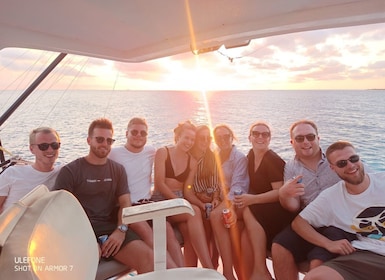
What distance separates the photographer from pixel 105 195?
6.57 ft

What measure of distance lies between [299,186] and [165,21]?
1311 millimetres

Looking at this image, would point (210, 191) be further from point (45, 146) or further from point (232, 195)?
point (45, 146)

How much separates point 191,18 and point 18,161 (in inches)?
90.6

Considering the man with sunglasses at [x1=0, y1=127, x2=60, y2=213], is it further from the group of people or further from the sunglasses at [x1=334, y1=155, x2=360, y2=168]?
the sunglasses at [x1=334, y1=155, x2=360, y2=168]

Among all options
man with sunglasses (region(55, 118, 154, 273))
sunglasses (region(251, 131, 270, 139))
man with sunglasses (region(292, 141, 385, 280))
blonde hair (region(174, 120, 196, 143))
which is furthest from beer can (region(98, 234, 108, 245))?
sunglasses (region(251, 131, 270, 139))

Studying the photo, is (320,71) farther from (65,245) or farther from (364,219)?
(65,245)

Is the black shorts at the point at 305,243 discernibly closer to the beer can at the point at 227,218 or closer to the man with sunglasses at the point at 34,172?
the beer can at the point at 227,218

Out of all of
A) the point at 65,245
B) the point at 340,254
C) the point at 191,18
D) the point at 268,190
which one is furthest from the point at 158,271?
the point at 191,18

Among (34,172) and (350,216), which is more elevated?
(34,172)

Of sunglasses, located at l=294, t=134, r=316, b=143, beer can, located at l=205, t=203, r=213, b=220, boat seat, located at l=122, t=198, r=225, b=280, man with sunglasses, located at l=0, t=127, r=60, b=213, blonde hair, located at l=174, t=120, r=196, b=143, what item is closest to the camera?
boat seat, located at l=122, t=198, r=225, b=280

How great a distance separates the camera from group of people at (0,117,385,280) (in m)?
1.68

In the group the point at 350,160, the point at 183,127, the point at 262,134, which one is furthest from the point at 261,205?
the point at 183,127

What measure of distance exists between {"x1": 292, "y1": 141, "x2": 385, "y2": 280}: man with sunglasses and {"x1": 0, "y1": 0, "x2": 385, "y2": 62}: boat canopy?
750mm

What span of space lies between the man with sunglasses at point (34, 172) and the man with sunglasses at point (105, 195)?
136 mm
